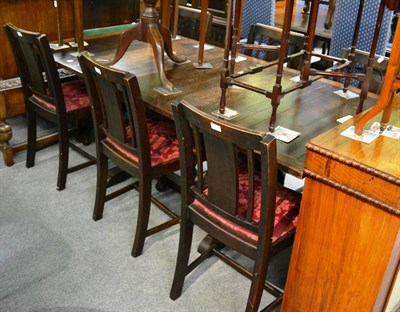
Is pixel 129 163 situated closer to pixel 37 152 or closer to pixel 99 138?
pixel 99 138

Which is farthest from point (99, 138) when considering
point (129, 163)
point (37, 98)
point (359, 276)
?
point (359, 276)

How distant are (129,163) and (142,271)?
1.59ft

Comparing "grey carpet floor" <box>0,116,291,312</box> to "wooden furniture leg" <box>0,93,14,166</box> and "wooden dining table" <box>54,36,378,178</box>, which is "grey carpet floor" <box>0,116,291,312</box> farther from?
"wooden dining table" <box>54,36,378,178</box>

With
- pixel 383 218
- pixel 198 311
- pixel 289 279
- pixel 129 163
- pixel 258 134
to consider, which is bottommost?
pixel 198 311

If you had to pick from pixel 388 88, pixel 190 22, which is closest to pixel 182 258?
pixel 388 88

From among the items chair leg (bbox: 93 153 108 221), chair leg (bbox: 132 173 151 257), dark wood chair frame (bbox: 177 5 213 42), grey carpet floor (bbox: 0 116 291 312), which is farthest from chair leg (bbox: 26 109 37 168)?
dark wood chair frame (bbox: 177 5 213 42)

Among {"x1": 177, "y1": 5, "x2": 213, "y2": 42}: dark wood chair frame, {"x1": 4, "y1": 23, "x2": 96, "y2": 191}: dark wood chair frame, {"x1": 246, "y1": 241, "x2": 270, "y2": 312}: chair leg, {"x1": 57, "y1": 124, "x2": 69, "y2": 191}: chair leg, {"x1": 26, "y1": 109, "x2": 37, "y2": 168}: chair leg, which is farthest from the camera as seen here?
{"x1": 177, "y1": 5, "x2": 213, "y2": 42}: dark wood chair frame

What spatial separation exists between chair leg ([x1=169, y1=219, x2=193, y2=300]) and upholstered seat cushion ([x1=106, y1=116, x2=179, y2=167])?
37 cm

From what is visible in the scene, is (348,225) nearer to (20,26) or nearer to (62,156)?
(62,156)

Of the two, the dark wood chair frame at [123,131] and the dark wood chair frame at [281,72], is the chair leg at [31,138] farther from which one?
the dark wood chair frame at [281,72]

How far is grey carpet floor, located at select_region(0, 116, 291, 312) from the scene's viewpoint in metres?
1.90

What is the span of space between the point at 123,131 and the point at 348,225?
103 cm

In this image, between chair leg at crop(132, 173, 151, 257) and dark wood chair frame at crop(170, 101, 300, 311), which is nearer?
dark wood chair frame at crop(170, 101, 300, 311)

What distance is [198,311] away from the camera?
1868 mm
